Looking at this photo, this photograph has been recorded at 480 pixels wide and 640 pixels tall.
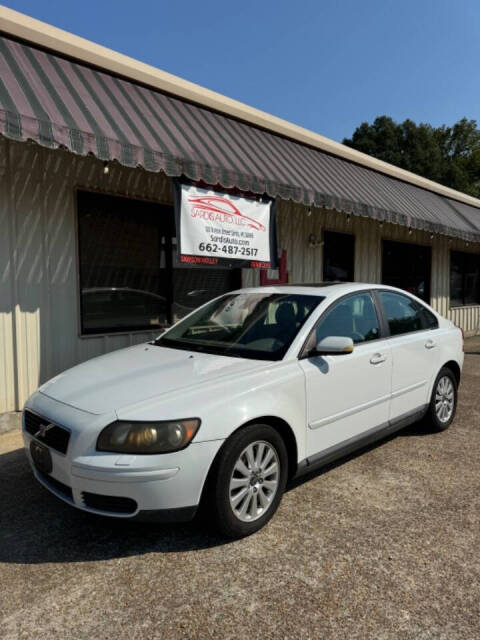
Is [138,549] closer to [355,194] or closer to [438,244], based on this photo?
[355,194]

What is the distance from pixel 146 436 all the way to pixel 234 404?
528mm

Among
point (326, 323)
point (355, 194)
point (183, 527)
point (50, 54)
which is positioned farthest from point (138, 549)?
point (355, 194)

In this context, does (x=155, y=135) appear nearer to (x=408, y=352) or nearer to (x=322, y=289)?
(x=322, y=289)

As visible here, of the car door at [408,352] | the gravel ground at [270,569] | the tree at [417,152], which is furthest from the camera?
the tree at [417,152]

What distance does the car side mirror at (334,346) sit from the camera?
3.15 m

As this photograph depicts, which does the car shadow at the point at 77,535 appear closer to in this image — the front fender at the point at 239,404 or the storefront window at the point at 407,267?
the front fender at the point at 239,404

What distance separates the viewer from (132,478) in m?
2.43

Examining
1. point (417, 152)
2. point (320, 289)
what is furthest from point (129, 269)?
point (417, 152)

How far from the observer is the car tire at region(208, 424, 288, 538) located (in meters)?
2.61

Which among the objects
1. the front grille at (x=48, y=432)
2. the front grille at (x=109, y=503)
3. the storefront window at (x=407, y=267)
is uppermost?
the storefront window at (x=407, y=267)

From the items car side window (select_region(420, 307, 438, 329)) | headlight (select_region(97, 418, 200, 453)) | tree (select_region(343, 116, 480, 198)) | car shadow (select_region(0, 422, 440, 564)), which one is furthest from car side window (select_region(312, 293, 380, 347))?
tree (select_region(343, 116, 480, 198))

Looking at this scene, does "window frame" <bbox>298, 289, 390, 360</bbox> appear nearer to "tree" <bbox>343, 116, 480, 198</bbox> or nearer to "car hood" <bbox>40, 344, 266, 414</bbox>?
"car hood" <bbox>40, 344, 266, 414</bbox>

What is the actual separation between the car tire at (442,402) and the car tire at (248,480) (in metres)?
2.21

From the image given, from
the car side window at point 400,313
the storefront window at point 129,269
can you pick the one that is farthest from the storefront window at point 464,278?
the car side window at point 400,313
